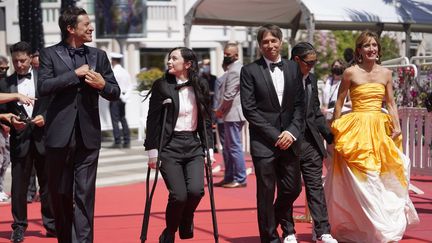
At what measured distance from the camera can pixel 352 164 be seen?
28.9 ft

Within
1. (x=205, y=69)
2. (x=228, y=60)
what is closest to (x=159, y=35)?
(x=205, y=69)

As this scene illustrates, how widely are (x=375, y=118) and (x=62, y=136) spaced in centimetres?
299

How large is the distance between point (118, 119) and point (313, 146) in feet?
39.4

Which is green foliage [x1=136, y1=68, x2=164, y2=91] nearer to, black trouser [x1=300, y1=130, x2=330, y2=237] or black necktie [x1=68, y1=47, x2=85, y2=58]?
black trouser [x1=300, y1=130, x2=330, y2=237]

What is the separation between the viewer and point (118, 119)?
2064 centimetres

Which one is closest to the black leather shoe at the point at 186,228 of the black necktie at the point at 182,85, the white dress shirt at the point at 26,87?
the black necktie at the point at 182,85

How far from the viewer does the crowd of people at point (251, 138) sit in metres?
7.75

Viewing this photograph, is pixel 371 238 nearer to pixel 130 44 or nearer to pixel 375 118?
pixel 375 118

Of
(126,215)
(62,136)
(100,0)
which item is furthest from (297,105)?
(100,0)

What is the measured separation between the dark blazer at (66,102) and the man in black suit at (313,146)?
2059 millimetres

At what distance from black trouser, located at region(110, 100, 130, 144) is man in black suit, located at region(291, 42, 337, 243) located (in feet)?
38.2

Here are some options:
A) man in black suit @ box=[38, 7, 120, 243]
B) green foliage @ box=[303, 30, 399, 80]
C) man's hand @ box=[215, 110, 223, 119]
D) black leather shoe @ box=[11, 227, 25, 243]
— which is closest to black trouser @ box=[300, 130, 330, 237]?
man in black suit @ box=[38, 7, 120, 243]

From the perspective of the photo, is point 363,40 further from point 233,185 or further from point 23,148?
point 233,185

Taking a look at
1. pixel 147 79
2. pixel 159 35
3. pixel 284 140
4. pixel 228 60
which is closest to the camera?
pixel 284 140
